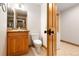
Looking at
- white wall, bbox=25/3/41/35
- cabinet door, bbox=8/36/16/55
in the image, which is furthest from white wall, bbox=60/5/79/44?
cabinet door, bbox=8/36/16/55

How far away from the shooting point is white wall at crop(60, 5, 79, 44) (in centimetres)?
422

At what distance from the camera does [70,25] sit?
185 inches

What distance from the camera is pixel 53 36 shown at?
180 cm

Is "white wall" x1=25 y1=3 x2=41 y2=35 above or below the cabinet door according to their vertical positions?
above

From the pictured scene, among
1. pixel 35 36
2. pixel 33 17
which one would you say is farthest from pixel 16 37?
pixel 33 17

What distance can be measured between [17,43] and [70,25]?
2.80m

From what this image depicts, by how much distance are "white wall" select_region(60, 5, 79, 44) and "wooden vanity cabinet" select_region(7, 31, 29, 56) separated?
89.8 inches

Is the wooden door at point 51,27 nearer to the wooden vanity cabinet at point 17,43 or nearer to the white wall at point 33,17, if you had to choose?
the wooden vanity cabinet at point 17,43

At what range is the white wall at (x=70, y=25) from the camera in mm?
4216

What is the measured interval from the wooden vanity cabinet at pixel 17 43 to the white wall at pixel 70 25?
7.49 feet

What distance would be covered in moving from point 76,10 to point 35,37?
77.7 inches

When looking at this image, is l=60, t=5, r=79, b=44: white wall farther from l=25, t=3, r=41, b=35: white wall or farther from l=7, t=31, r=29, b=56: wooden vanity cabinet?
l=7, t=31, r=29, b=56: wooden vanity cabinet

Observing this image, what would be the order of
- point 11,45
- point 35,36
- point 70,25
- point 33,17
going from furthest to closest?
point 70,25, point 33,17, point 35,36, point 11,45

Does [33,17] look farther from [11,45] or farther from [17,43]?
[11,45]
